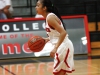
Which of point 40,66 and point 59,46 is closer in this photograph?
point 59,46

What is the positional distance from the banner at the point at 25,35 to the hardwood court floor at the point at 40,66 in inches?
10.6

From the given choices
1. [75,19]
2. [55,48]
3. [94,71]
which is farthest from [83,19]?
[55,48]

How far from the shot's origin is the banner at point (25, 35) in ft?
32.8

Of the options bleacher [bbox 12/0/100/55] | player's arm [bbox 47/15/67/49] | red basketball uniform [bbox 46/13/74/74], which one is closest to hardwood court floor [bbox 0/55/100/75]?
red basketball uniform [bbox 46/13/74/74]

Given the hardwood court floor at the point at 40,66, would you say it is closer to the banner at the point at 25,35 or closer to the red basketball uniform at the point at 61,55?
the banner at the point at 25,35

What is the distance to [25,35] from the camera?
10.1 m

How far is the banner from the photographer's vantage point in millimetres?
9984

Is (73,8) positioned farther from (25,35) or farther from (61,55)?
(61,55)

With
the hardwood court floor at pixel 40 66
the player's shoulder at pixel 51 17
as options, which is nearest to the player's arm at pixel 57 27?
the player's shoulder at pixel 51 17

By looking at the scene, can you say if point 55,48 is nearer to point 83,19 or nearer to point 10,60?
point 10,60

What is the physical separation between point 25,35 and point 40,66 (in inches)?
72.5

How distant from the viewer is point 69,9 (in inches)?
493

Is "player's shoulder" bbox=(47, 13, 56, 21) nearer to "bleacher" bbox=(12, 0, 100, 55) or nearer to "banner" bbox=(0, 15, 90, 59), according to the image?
"banner" bbox=(0, 15, 90, 59)

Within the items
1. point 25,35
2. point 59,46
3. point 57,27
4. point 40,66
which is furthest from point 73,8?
point 57,27
